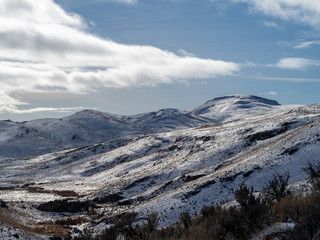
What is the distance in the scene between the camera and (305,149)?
33.8 m

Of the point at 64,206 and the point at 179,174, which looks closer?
the point at 64,206

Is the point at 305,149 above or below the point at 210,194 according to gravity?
above

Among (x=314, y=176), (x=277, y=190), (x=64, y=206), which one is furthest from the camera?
(x=64, y=206)

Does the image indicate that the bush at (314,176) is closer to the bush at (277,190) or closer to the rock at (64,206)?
the bush at (277,190)

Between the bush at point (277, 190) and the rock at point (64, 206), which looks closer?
the bush at point (277, 190)

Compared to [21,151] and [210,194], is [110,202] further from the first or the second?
[21,151]

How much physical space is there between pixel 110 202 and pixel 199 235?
42.7 m

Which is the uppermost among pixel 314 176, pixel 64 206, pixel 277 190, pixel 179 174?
pixel 314 176

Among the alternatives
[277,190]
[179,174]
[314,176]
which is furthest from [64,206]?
[314,176]

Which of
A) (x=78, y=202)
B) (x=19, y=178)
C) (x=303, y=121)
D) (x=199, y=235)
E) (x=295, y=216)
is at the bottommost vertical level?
(x=19, y=178)

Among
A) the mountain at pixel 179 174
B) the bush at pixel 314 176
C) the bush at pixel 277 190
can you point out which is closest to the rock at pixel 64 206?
the mountain at pixel 179 174

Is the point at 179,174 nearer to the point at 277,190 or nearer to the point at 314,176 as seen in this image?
the point at 277,190

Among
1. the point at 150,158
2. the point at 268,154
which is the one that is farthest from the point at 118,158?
the point at 268,154

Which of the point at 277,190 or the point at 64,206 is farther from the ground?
the point at 277,190
